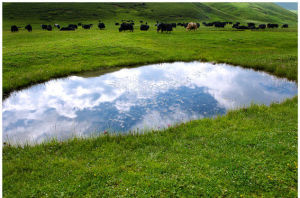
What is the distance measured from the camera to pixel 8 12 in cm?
12250

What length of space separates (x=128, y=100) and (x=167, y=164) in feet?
27.7

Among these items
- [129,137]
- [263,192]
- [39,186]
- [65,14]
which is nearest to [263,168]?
[263,192]

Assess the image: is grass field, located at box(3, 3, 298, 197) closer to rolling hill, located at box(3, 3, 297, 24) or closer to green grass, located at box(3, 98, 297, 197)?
green grass, located at box(3, 98, 297, 197)

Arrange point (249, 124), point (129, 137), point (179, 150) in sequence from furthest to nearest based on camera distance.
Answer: point (249, 124), point (129, 137), point (179, 150)

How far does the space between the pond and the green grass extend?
77.3 inches

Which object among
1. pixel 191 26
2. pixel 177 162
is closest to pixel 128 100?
pixel 177 162

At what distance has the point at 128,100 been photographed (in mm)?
15906

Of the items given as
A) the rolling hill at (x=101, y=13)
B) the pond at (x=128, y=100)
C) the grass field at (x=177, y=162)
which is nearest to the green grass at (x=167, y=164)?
the grass field at (x=177, y=162)

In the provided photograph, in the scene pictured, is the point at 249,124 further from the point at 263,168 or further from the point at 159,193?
the point at 159,193

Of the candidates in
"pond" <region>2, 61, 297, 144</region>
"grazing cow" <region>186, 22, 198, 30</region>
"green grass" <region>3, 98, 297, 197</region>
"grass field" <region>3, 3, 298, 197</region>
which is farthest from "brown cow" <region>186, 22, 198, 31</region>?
"green grass" <region>3, 98, 297, 197</region>

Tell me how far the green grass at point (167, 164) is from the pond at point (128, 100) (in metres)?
1.96

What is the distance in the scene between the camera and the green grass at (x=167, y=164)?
705cm

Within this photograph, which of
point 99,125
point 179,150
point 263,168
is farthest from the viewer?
point 99,125

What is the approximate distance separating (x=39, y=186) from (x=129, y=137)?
4521 mm
